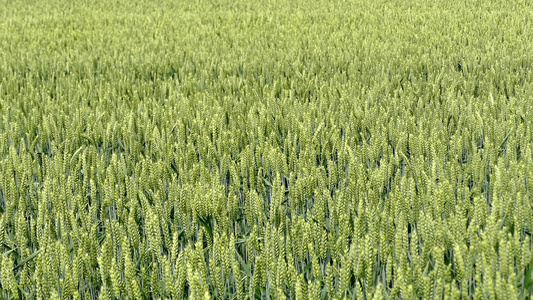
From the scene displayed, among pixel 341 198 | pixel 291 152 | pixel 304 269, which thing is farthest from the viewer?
pixel 291 152

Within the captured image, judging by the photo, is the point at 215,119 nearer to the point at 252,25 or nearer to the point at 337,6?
the point at 252,25

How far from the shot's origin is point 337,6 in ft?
27.1

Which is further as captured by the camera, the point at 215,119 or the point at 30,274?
the point at 215,119

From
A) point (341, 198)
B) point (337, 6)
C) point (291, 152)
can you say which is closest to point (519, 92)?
point (291, 152)

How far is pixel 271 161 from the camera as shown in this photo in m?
2.11

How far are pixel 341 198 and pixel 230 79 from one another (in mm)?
2393

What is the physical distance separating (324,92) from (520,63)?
5.22ft

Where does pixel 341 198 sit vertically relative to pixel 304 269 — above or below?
above

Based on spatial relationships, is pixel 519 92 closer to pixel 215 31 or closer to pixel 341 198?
pixel 341 198

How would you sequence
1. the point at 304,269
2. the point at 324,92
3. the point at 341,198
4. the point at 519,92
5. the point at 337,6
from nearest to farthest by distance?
the point at 304,269
the point at 341,198
the point at 519,92
the point at 324,92
the point at 337,6

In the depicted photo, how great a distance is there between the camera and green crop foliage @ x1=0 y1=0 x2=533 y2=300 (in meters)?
1.34

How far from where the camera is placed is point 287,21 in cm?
678

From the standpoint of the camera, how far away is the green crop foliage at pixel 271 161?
1.34 meters

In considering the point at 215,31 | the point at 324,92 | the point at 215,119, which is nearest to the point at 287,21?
the point at 215,31
